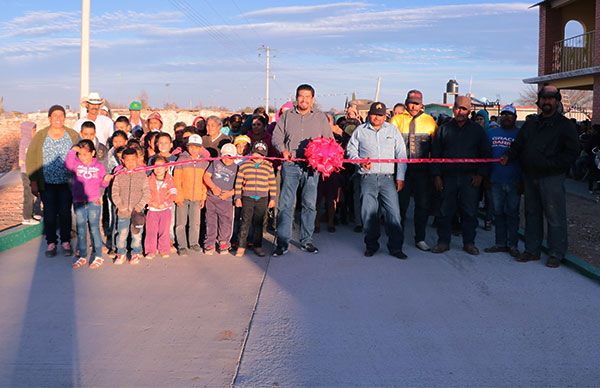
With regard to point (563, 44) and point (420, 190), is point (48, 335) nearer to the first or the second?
point (420, 190)

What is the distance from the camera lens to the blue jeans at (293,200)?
746 cm

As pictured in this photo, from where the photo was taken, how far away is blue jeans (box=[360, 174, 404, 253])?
288 inches

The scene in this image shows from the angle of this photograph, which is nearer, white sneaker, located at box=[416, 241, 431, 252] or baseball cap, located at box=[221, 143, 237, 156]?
baseball cap, located at box=[221, 143, 237, 156]

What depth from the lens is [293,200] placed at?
7520 millimetres

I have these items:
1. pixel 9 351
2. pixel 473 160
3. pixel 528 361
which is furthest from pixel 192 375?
pixel 473 160

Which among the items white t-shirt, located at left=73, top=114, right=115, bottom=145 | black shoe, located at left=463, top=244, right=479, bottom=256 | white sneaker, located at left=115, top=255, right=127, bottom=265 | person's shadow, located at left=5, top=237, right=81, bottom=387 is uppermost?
white t-shirt, located at left=73, top=114, right=115, bottom=145

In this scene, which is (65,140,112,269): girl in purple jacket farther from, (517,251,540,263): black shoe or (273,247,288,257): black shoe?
(517,251,540,263): black shoe

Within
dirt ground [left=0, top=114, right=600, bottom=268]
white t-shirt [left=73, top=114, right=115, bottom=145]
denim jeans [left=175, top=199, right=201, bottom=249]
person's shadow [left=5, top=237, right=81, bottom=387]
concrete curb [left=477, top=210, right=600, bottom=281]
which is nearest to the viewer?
person's shadow [left=5, top=237, right=81, bottom=387]

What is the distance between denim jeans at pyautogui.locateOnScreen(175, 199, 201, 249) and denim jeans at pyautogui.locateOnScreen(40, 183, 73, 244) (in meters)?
1.37

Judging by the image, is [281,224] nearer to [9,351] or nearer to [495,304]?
[495,304]

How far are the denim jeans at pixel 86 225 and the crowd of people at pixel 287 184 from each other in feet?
0.04

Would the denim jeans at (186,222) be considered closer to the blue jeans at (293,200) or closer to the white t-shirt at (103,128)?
the blue jeans at (293,200)

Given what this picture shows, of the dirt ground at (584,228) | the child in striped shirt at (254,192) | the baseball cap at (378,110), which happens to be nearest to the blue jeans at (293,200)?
the child in striped shirt at (254,192)

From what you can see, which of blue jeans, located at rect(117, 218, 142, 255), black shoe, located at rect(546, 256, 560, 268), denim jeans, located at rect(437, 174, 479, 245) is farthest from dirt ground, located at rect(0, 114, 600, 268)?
blue jeans, located at rect(117, 218, 142, 255)
